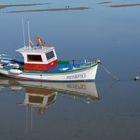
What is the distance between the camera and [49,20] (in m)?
56.9

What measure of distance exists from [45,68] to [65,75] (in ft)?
5.05

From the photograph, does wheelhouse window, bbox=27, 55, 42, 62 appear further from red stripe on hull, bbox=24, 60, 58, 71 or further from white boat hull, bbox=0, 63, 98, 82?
white boat hull, bbox=0, 63, 98, 82

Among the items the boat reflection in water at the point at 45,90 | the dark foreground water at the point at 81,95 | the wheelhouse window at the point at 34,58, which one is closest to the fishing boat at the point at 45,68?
the wheelhouse window at the point at 34,58

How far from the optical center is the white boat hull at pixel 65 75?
27219 millimetres

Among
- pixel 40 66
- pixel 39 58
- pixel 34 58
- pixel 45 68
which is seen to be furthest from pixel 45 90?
pixel 34 58

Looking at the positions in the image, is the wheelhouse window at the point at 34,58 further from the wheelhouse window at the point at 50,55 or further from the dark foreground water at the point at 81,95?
the dark foreground water at the point at 81,95

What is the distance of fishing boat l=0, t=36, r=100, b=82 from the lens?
27.4 m

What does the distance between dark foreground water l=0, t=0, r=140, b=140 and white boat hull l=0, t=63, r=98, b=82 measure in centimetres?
42

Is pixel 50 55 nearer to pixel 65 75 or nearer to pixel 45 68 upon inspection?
pixel 45 68

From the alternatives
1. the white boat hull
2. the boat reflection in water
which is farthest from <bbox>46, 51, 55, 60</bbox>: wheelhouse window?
the boat reflection in water

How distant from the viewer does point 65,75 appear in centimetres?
2767

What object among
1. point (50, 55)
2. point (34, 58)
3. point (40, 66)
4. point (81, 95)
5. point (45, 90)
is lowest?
point (45, 90)

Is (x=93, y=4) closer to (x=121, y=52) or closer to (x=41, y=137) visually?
(x=121, y=52)

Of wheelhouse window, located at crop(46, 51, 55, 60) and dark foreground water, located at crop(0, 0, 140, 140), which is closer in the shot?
dark foreground water, located at crop(0, 0, 140, 140)
